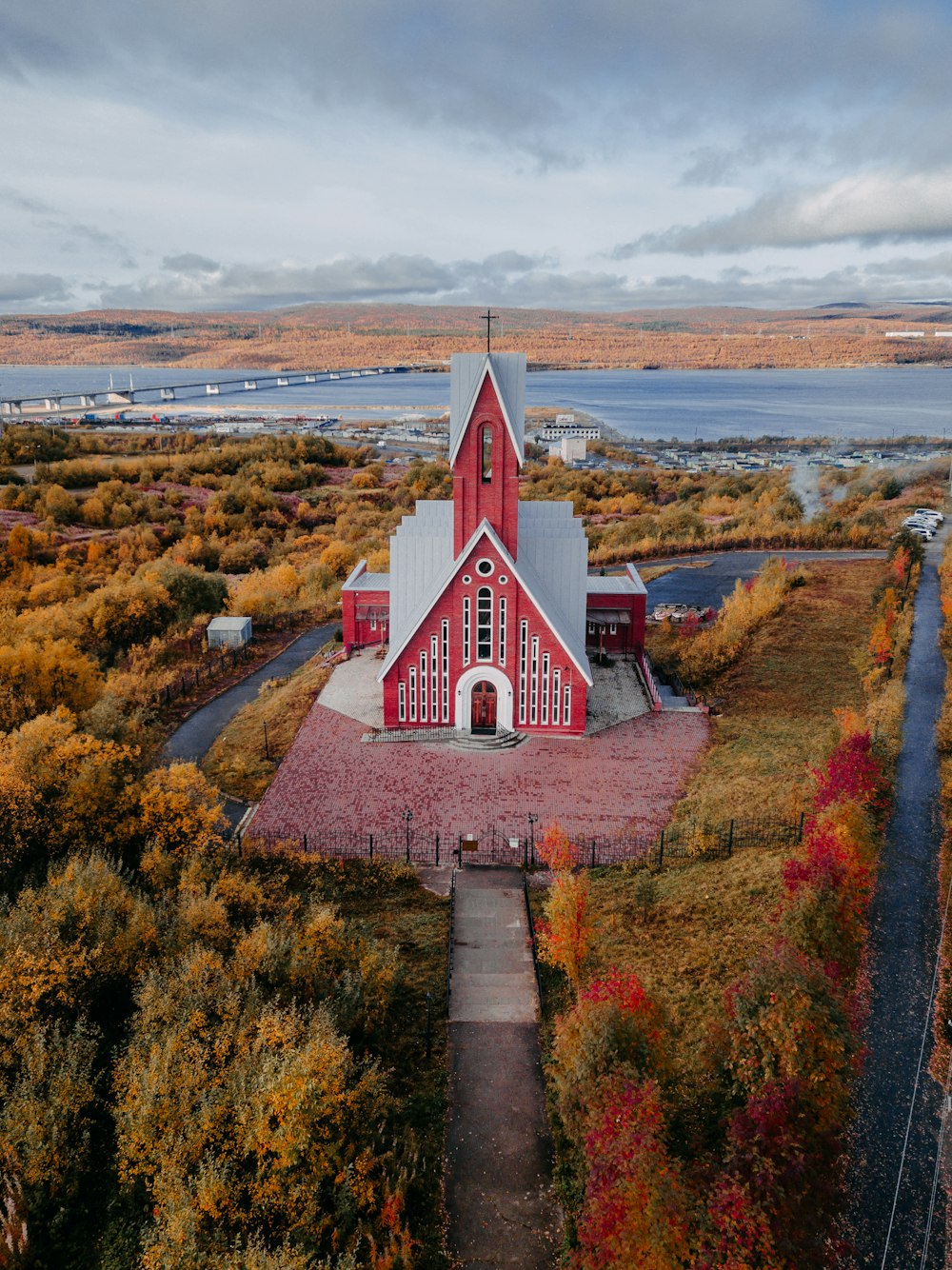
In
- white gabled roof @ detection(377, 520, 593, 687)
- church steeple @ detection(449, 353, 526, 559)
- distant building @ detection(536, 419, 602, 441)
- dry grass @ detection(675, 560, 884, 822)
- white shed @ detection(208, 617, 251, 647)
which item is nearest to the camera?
dry grass @ detection(675, 560, 884, 822)

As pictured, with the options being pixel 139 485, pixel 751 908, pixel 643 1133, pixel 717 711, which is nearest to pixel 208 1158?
pixel 643 1133

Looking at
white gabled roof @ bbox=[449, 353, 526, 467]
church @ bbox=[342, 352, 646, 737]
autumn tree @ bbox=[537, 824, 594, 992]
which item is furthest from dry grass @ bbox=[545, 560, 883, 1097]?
white gabled roof @ bbox=[449, 353, 526, 467]

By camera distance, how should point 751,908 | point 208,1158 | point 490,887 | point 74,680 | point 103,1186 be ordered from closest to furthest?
1. point 208,1158
2. point 103,1186
3. point 751,908
4. point 490,887
5. point 74,680

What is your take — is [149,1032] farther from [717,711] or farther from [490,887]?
[717,711]

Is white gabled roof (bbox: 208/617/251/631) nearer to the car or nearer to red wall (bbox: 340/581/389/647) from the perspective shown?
red wall (bbox: 340/581/389/647)

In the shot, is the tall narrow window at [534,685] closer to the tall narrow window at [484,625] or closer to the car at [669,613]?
the tall narrow window at [484,625]

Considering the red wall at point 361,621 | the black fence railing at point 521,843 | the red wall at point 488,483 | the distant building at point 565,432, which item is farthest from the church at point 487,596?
the distant building at point 565,432

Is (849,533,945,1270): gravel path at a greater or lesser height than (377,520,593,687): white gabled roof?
lesser
